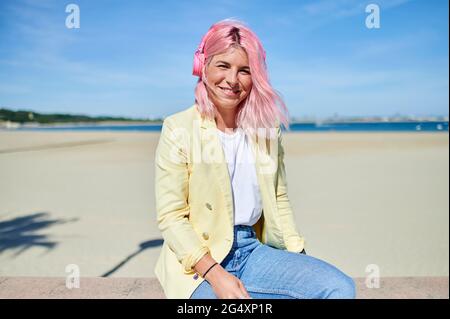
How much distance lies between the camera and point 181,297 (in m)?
1.83

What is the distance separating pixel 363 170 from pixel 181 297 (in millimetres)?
12857

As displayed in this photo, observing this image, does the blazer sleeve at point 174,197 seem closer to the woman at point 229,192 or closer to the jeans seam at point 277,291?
the woman at point 229,192

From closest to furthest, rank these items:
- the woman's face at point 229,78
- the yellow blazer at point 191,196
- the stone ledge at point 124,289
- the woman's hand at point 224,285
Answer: the woman's hand at point 224,285 < the yellow blazer at point 191,196 < the woman's face at point 229,78 < the stone ledge at point 124,289

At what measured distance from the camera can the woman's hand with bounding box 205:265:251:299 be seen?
171cm

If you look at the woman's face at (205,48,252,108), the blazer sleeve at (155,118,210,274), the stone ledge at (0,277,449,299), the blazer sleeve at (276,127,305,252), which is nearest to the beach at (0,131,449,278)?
the stone ledge at (0,277,449,299)

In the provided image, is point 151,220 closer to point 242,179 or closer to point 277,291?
point 242,179

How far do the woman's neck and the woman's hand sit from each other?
70cm

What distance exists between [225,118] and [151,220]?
18.6 feet

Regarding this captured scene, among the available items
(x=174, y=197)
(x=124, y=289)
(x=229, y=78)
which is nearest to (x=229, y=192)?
(x=174, y=197)

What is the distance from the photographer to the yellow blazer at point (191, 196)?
1.83 m

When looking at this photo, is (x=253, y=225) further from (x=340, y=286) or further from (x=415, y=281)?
(x=415, y=281)

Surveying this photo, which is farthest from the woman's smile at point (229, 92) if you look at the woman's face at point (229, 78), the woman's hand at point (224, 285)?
the woman's hand at point (224, 285)

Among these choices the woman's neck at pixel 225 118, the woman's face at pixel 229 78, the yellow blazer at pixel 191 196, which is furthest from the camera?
the woman's neck at pixel 225 118
